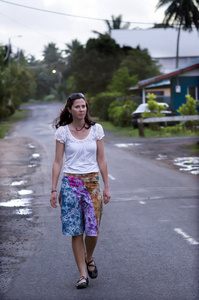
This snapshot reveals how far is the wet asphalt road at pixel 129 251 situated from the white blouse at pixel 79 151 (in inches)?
44.1

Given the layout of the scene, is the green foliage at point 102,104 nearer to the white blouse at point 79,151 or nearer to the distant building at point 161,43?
the distant building at point 161,43

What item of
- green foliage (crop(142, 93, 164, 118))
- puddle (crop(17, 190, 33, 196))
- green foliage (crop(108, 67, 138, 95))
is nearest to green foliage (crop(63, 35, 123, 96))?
green foliage (crop(108, 67, 138, 95))

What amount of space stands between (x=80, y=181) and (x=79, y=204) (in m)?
0.22

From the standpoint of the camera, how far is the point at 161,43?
76.9m

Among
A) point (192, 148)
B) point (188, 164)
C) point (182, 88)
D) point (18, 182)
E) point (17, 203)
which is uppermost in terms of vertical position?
point (182, 88)

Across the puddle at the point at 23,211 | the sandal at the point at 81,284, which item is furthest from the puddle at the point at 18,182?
the sandal at the point at 81,284

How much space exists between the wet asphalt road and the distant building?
2576 inches

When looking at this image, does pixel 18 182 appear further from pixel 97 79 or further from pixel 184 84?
pixel 97 79

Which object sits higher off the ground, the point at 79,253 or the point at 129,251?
the point at 79,253

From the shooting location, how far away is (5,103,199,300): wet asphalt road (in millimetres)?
5176

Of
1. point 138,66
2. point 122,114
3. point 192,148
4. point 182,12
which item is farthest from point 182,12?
point 192,148

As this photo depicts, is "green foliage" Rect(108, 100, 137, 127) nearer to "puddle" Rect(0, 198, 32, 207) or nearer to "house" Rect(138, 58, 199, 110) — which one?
"house" Rect(138, 58, 199, 110)

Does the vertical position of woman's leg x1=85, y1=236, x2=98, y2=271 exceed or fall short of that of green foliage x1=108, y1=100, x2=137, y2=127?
it exceeds it

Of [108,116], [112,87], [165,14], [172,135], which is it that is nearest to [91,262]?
[172,135]
